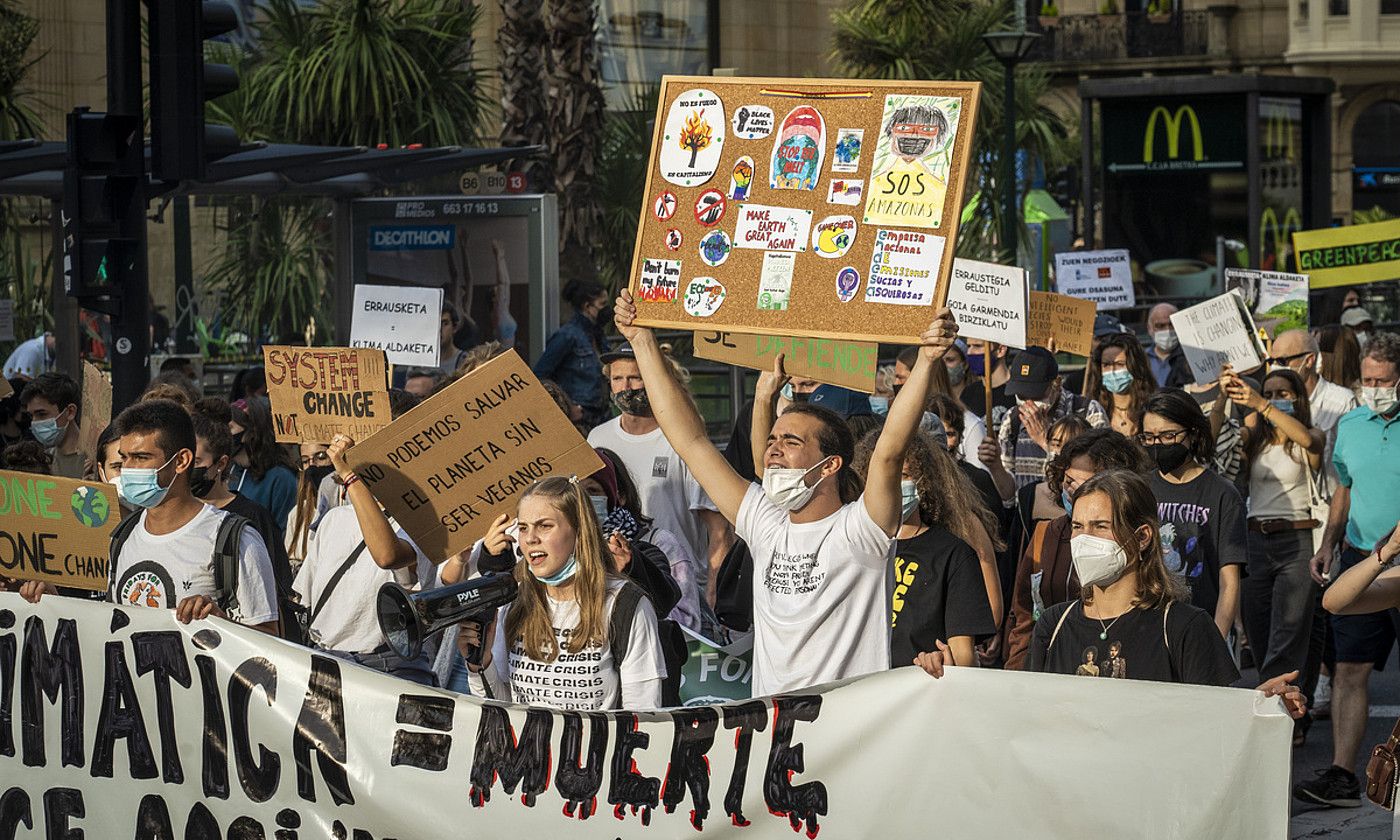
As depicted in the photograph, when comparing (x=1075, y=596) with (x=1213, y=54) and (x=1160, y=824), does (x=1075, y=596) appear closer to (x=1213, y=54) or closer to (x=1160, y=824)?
(x=1160, y=824)

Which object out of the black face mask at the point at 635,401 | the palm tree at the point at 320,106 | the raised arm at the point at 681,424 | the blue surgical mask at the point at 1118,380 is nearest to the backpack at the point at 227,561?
the raised arm at the point at 681,424

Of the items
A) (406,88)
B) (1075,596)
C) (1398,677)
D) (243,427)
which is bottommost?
(1398,677)

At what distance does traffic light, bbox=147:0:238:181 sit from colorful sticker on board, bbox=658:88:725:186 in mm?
3989

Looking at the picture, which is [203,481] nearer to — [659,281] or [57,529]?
[57,529]

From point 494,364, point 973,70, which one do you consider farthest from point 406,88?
point 494,364

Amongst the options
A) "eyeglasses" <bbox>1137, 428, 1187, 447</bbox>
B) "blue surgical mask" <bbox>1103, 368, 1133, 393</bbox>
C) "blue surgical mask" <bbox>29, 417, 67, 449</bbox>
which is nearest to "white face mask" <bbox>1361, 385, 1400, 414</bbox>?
"eyeglasses" <bbox>1137, 428, 1187, 447</bbox>

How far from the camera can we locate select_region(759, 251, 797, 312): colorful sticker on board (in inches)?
235

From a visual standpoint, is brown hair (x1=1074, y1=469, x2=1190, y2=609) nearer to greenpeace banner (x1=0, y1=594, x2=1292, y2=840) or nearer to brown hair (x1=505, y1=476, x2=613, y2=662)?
greenpeace banner (x1=0, y1=594, x2=1292, y2=840)

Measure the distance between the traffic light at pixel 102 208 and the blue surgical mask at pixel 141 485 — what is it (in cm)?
387

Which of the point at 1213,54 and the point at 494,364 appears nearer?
the point at 494,364

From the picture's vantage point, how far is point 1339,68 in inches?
2117

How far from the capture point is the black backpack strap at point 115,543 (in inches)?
235

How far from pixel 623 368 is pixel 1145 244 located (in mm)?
15304

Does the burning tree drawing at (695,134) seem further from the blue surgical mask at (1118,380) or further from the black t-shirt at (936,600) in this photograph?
the blue surgical mask at (1118,380)
